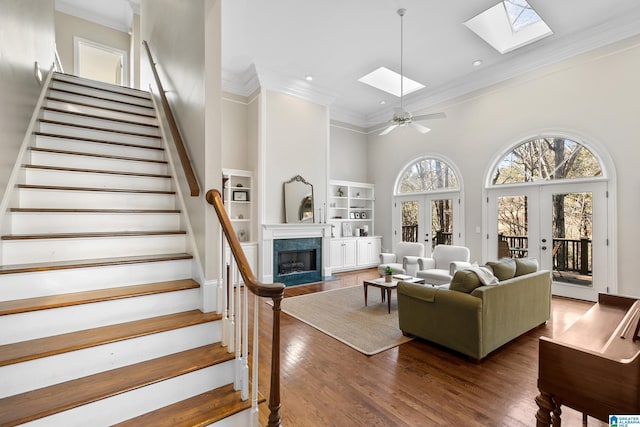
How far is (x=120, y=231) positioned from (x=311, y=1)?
12.5 feet

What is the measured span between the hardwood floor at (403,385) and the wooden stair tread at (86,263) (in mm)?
1281

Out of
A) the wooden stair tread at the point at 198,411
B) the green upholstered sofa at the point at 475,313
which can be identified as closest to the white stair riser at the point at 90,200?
the wooden stair tread at the point at 198,411

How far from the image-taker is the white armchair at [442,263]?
4801 mm

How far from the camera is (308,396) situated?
2260 millimetres

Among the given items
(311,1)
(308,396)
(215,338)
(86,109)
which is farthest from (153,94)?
(308,396)

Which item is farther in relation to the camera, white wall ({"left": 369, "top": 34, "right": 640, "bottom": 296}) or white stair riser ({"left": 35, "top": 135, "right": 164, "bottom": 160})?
white wall ({"left": 369, "top": 34, "right": 640, "bottom": 296})

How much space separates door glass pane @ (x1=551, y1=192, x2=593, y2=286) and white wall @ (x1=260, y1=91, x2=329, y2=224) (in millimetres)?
4462

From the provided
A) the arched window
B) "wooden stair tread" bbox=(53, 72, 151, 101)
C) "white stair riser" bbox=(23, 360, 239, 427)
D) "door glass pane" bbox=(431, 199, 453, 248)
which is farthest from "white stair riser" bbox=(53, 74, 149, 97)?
the arched window

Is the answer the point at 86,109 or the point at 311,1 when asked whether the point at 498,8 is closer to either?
the point at 311,1

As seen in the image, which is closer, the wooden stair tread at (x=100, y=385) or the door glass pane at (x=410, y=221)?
the wooden stair tread at (x=100, y=385)

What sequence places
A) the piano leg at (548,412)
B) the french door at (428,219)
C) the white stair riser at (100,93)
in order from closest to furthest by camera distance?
the piano leg at (548,412) < the white stair riser at (100,93) < the french door at (428,219)

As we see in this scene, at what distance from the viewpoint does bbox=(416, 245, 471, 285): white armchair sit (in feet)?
15.8

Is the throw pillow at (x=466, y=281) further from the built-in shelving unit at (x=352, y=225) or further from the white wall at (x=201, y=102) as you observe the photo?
the built-in shelving unit at (x=352, y=225)

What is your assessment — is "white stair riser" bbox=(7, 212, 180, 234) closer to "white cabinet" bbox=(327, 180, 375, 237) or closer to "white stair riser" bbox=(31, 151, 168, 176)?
"white stair riser" bbox=(31, 151, 168, 176)
